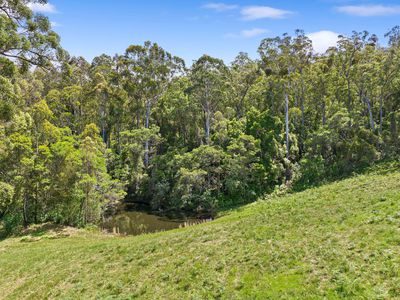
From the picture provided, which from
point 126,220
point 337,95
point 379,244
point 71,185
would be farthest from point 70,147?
point 337,95

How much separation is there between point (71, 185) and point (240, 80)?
32290mm

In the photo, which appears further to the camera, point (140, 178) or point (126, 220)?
point (140, 178)

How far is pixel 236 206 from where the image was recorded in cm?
3747

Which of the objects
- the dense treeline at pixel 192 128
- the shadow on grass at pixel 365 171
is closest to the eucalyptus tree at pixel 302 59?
the dense treeline at pixel 192 128

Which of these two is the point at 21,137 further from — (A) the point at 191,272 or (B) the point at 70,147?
(A) the point at 191,272

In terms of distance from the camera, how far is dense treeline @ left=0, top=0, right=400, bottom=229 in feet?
108

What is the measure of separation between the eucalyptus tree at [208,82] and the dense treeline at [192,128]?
0.55 feet

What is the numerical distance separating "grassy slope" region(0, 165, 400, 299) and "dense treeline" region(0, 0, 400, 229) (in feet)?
32.3

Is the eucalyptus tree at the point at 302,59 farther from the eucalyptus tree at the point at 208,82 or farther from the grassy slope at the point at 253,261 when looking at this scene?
the grassy slope at the point at 253,261

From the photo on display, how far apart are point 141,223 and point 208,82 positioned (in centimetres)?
2177

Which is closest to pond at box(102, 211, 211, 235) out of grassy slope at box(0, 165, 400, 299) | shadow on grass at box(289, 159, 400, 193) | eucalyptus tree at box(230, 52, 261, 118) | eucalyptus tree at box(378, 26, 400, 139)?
grassy slope at box(0, 165, 400, 299)

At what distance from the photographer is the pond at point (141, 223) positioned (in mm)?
33344

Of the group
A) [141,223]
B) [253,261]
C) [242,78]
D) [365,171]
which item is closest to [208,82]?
[242,78]

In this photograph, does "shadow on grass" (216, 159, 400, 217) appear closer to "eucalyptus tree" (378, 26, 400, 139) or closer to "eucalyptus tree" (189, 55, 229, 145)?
"eucalyptus tree" (378, 26, 400, 139)
